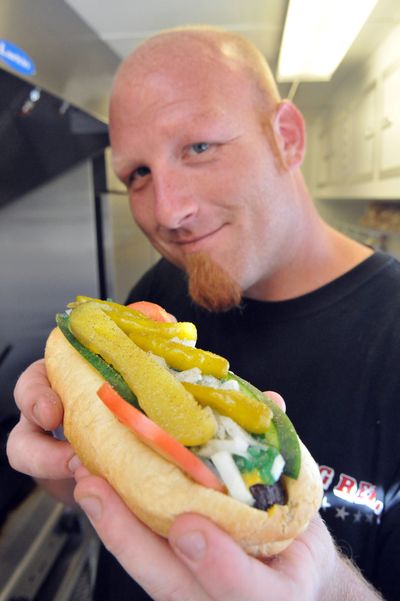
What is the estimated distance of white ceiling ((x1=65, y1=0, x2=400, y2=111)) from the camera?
2.22m

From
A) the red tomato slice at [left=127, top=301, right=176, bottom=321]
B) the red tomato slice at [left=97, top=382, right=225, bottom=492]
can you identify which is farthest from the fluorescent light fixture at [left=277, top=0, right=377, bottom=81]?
the red tomato slice at [left=97, top=382, right=225, bottom=492]

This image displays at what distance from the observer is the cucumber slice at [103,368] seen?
32.1 inches

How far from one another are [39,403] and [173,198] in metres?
0.80

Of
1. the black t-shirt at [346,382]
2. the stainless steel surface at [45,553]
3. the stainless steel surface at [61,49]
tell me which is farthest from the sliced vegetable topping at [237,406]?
the stainless steel surface at [61,49]

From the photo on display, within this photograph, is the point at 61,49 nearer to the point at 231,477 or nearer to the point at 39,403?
the point at 39,403

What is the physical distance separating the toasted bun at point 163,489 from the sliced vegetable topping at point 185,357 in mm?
134

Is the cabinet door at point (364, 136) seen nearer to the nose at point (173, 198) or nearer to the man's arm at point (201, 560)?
the nose at point (173, 198)

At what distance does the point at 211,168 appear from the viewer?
1454 mm

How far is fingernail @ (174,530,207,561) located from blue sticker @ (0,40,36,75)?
1.41 meters

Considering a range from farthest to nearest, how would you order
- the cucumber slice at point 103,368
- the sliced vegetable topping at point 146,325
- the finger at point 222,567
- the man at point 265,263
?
1. the man at point 265,263
2. the sliced vegetable topping at point 146,325
3. the cucumber slice at point 103,368
4. the finger at point 222,567

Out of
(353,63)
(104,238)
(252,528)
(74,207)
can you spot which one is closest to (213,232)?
(252,528)

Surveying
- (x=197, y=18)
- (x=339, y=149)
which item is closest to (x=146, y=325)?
(x=197, y=18)

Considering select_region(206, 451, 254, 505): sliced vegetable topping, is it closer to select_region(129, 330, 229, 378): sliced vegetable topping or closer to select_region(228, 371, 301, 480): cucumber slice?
select_region(228, 371, 301, 480): cucumber slice

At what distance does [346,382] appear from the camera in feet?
4.34
